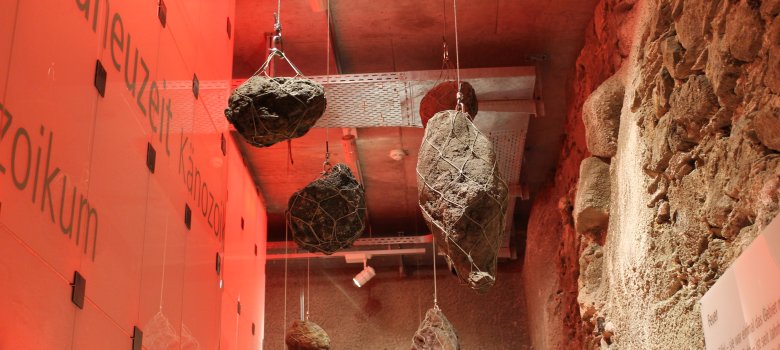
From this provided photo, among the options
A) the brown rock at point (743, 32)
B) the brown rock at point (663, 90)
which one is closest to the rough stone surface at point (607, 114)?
the brown rock at point (663, 90)

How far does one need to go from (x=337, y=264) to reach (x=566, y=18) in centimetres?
480

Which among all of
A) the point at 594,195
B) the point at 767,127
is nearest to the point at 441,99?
the point at 594,195

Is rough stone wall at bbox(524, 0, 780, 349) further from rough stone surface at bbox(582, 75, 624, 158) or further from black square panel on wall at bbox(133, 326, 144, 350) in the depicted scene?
black square panel on wall at bbox(133, 326, 144, 350)

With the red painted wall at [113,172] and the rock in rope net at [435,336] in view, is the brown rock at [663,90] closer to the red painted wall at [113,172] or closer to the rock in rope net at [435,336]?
the rock in rope net at [435,336]

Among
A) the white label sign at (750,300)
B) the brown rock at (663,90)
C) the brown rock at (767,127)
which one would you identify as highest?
the brown rock at (663,90)

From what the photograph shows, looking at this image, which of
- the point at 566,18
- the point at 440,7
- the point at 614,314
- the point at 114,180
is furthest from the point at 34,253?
the point at 566,18

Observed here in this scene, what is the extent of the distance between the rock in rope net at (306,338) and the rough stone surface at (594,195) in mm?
1945

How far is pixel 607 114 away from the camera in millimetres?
4938

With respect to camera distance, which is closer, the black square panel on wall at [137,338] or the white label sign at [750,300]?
the white label sign at [750,300]

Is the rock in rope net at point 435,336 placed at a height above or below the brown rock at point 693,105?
below

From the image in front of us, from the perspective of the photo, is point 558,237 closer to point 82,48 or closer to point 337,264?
point 337,264

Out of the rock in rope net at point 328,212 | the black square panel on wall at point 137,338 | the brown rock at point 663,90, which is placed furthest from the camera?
the rock in rope net at point 328,212

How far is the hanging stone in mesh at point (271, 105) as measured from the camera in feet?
11.4

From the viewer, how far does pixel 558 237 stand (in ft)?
24.8
